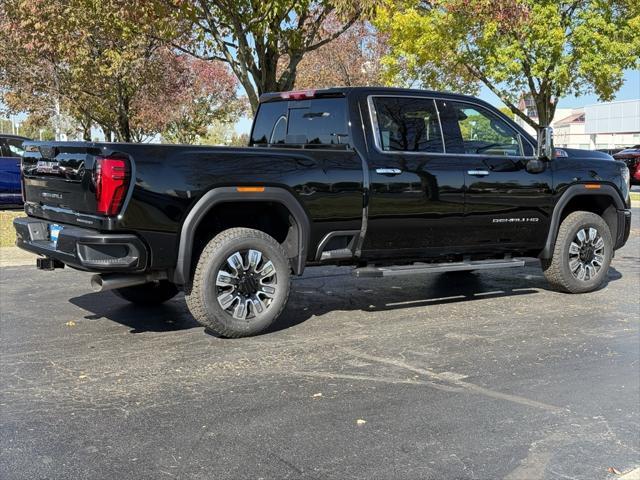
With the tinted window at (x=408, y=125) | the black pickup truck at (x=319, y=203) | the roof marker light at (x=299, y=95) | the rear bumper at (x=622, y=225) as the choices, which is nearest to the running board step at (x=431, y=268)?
the black pickup truck at (x=319, y=203)

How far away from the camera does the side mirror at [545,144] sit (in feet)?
24.5

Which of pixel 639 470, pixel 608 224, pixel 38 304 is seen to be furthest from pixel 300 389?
pixel 608 224

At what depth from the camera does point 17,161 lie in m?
15.9

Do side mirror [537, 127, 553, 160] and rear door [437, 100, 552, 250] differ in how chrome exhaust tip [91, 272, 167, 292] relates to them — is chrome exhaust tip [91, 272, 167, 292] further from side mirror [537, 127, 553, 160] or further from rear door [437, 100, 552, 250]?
side mirror [537, 127, 553, 160]

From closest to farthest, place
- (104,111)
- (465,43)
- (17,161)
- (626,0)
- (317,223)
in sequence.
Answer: (317,223) < (17,161) < (626,0) < (465,43) < (104,111)

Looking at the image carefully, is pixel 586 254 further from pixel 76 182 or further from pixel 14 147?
pixel 14 147

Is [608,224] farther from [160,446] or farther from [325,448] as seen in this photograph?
[160,446]

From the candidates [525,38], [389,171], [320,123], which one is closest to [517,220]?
[389,171]

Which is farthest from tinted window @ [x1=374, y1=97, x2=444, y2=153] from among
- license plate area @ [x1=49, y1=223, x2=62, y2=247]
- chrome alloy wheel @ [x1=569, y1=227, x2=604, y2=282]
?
license plate area @ [x1=49, y1=223, x2=62, y2=247]

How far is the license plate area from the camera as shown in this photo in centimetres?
591

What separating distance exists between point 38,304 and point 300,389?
3.60m

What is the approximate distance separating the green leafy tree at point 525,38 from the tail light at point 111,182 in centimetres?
1550

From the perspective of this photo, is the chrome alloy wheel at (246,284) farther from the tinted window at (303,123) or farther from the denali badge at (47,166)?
the denali badge at (47,166)

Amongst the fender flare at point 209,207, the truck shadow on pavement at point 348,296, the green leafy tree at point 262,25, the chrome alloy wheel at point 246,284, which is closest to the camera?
the fender flare at point 209,207
